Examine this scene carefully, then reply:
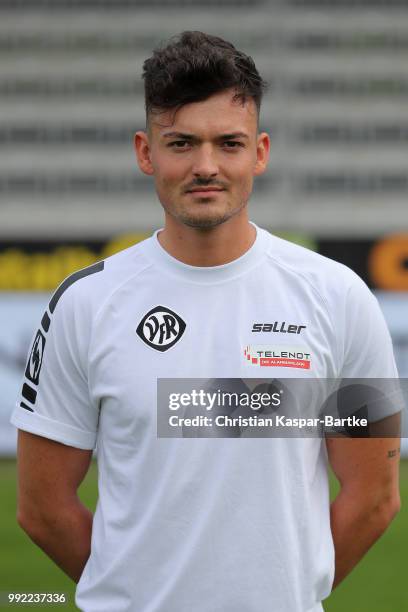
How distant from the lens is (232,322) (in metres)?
2.48

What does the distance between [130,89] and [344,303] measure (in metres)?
38.5

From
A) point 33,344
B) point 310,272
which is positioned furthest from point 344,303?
point 33,344

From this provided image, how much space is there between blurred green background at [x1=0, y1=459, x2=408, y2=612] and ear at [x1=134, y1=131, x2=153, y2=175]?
4.01m

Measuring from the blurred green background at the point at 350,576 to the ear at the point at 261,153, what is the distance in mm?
4088

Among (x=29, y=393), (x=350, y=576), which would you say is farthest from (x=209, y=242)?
(x=350, y=576)

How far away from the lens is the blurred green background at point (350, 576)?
7.51 m

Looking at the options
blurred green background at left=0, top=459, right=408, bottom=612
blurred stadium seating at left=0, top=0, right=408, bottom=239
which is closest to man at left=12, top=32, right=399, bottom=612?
blurred green background at left=0, top=459, right=408, bottom=612

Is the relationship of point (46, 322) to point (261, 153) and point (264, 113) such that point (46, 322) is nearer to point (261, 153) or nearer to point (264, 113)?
point (261, 153)

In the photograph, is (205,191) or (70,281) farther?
(70,281)

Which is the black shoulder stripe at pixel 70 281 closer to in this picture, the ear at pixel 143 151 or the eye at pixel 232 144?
the ear at pixel 143 151

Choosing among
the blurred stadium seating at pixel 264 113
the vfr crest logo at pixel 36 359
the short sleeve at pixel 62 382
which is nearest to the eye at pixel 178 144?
the short sleeve at pixel 62 382

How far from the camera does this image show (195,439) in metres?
2.39

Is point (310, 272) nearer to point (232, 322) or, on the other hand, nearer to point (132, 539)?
point (232, 322)

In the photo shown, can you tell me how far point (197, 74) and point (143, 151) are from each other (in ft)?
0.85
